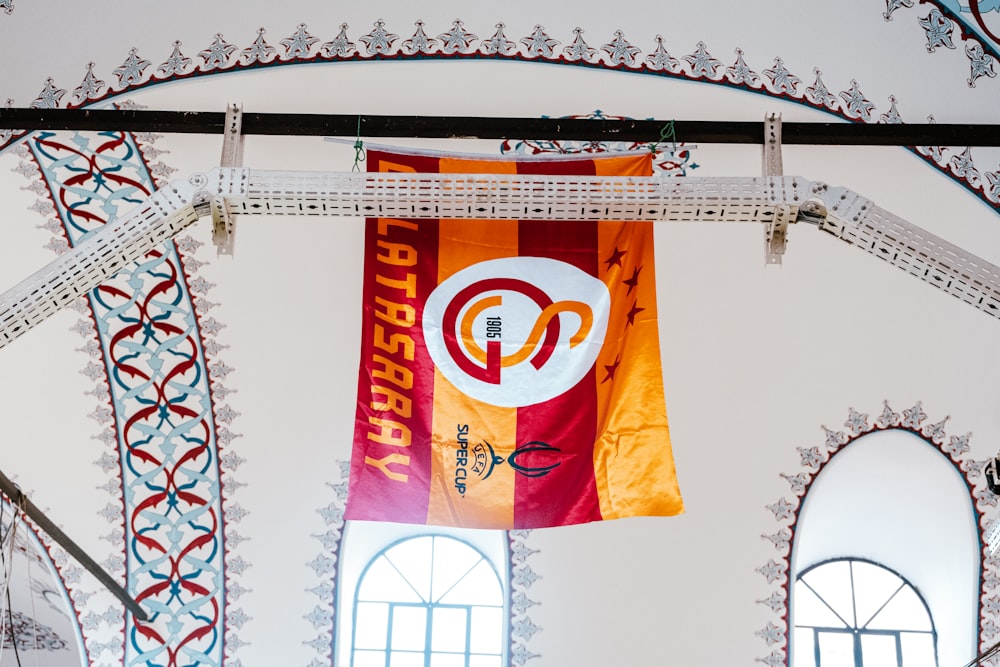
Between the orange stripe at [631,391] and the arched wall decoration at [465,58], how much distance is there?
123 cm

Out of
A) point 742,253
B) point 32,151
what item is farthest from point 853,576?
point 32,151

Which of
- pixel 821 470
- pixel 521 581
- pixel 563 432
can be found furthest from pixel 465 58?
pixel 821 470

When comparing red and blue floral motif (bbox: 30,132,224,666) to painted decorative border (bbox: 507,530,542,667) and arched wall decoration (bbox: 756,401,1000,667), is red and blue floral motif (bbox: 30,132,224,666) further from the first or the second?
arched wall decoration (bbox: 756,401,1000,667)

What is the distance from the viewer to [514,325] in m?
6.73

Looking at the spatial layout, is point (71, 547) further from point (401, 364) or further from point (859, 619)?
point (859, 619)

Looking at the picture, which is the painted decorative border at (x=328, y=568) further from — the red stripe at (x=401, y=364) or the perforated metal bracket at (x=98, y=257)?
the perforated metal bracket at (x=98, y=257)

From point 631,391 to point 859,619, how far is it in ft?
16.8

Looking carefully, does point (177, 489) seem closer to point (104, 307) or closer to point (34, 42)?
point (104, 307)

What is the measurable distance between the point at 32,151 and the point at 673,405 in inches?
211

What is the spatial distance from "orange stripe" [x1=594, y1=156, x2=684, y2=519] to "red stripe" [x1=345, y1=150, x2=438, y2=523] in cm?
98

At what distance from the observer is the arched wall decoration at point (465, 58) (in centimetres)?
752

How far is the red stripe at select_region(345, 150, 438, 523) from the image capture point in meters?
6.54

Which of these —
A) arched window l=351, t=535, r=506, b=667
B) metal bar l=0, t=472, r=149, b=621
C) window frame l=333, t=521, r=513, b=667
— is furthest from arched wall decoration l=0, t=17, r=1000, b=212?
arched window l=351, t=535, r=506, b=667

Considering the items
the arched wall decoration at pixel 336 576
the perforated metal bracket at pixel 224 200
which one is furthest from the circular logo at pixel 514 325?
the arched wall decoration at pixel 336 576
